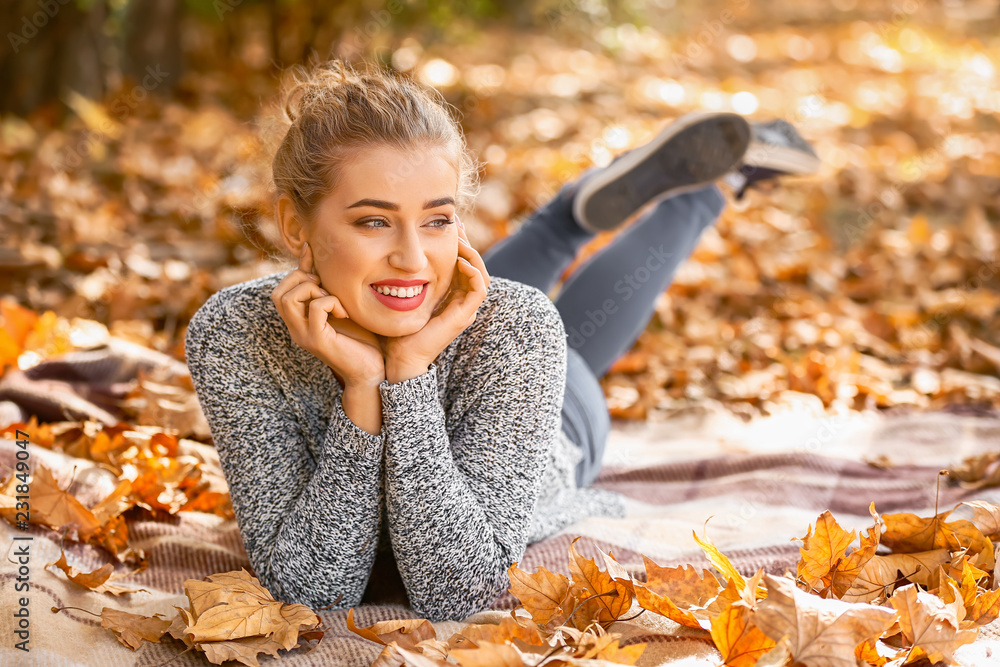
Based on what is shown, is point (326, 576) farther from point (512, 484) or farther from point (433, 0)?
point (433, 0)

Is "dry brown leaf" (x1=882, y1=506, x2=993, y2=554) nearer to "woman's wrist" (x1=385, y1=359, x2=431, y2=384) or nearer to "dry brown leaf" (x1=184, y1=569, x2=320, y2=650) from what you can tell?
"woman's wrist" (x1=385, y1=359, x2=431, y2=384)

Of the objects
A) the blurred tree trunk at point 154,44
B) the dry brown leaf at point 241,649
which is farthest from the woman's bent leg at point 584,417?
the blurred tree trunk at point 154,44

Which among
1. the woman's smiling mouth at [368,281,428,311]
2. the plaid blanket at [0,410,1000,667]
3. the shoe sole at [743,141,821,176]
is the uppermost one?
the shoe sole at [743,141,821,176]

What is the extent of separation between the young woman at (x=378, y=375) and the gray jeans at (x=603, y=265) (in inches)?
33.9

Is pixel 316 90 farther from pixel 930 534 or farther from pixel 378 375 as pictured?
pixel 930 534

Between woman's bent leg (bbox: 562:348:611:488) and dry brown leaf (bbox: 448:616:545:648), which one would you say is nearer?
dry brown leaf (bbox: 448:616:545:648)

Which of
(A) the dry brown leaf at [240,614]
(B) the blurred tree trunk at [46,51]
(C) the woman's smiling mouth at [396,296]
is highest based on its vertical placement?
(B) the blurred tree trunk at [46,51]

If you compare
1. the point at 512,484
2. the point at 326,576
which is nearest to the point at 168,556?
the point at 326,576

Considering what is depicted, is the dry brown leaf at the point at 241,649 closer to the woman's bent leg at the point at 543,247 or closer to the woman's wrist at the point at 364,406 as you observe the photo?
the woman's wrist at the point at 364,406

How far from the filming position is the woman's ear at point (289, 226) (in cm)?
171

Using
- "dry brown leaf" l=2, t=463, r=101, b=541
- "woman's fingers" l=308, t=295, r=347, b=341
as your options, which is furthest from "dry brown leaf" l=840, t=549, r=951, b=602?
"dry brown leaf" l=2, t=463, r=101, b=541

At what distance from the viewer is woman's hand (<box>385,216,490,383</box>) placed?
1570 mm

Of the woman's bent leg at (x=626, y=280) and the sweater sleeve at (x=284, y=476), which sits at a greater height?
the woman's bent leg at (x=626, y=280)

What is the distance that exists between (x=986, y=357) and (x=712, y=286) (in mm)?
1150
